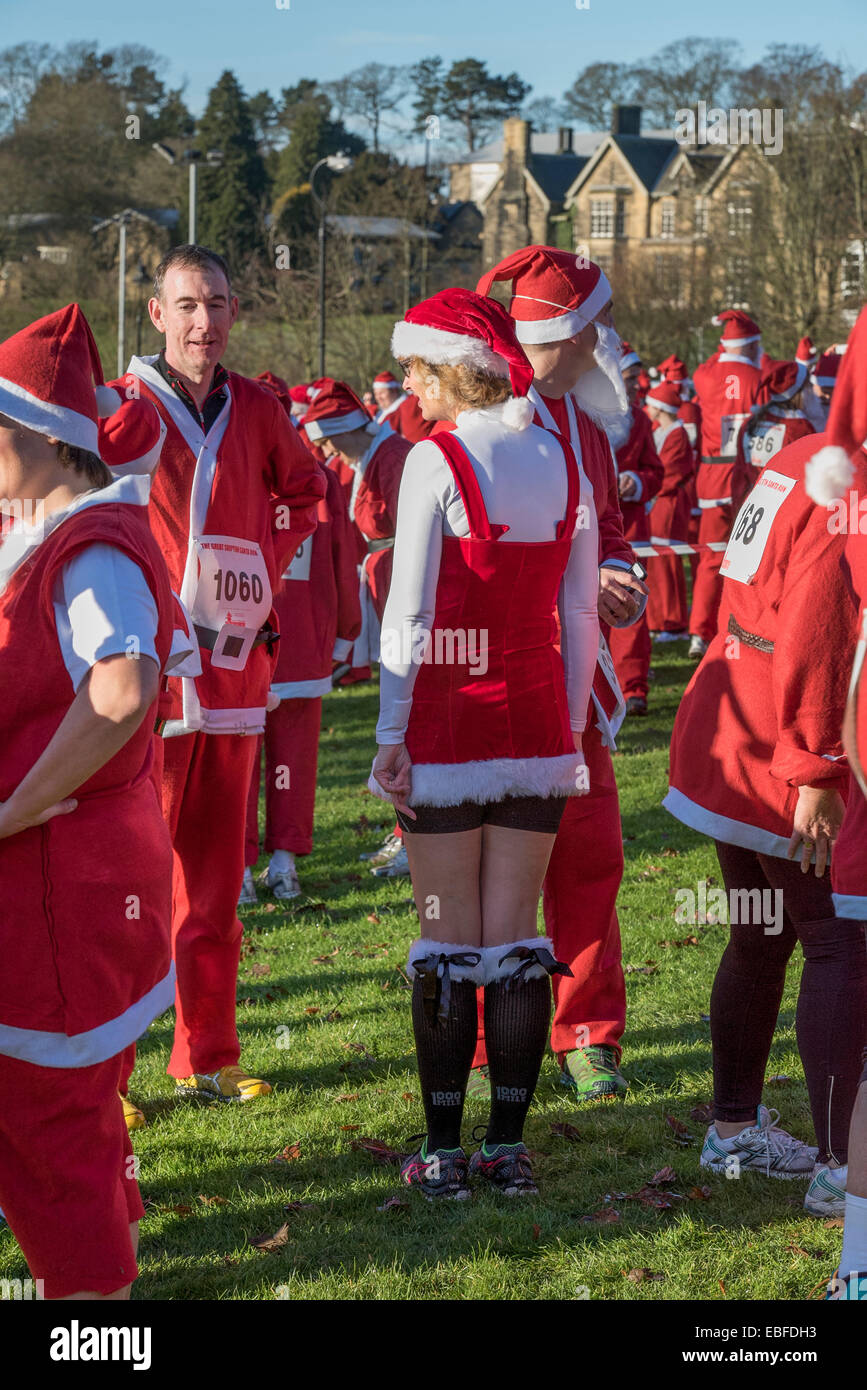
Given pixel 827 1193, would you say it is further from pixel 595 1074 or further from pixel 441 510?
pixel 441 510

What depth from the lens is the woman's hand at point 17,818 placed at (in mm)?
2639

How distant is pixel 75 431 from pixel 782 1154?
2857mm

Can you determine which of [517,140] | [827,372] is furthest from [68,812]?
[517,140]

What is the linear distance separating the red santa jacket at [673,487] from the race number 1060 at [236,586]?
950 centimetres

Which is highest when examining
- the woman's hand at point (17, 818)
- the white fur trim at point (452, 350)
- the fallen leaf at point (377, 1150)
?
the white fur trim at point (452, 350)

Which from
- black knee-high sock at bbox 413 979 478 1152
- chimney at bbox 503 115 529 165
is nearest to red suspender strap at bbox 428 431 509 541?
black knee-high sock at bbox 413 979 478 1152

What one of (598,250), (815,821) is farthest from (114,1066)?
(598,250)

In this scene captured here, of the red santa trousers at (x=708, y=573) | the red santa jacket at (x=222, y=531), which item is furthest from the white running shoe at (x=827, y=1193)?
the red santa trousers at (x=708, y=573)

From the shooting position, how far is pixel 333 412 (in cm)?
845

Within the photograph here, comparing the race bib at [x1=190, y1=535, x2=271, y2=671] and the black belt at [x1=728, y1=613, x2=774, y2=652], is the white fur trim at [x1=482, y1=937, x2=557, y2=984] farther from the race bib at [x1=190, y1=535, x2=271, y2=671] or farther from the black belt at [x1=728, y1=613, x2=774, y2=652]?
the race bib at [x1=190, y1=535, x2=271, y2=671]

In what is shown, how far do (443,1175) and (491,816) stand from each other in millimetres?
1042

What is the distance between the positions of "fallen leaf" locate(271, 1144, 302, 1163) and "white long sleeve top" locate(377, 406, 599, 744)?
1473mm

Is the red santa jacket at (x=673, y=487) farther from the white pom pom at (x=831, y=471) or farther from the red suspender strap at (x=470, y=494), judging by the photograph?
the white pom pom at (x=831, y=471)
